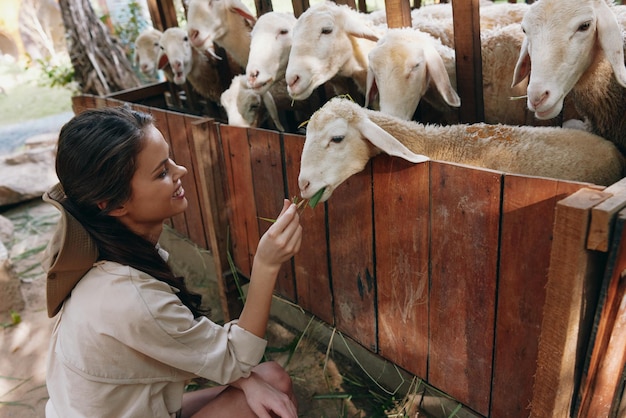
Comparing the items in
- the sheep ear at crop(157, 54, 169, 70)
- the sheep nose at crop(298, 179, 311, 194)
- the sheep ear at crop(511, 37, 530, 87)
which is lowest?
the sheep nose at crop(298, 179, 311, 194)

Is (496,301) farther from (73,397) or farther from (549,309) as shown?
(73,397)

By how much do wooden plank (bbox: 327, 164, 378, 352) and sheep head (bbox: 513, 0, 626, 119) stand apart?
0.74m

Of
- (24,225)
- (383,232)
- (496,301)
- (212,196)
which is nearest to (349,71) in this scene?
(212,196)

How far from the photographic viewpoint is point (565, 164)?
1760mm

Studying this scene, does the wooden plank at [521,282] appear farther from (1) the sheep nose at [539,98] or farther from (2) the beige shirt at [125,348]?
(2) the beige shirt at [125,348]

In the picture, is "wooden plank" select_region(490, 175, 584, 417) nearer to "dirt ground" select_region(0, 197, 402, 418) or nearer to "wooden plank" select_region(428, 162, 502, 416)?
"wooden plank" select_region(428, 162, 502, 416)

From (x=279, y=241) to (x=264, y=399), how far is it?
56 cm

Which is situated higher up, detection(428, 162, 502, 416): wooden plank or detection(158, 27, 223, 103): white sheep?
detection(158, 27, 223, 103): white sheep

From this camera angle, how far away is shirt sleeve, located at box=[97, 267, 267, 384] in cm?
140

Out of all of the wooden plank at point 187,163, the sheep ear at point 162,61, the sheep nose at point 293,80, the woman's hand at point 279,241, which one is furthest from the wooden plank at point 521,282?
the sheep ear at point 162,61

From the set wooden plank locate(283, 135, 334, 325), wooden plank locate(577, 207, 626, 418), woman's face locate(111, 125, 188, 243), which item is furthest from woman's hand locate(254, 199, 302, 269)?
wooden plank locate(577, 207, 626, 418)

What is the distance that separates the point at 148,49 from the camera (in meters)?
5.14

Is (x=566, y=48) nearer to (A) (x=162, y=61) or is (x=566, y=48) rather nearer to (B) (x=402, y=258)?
(B) (x=402, y=258)

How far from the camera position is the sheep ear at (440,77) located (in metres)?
2.25
